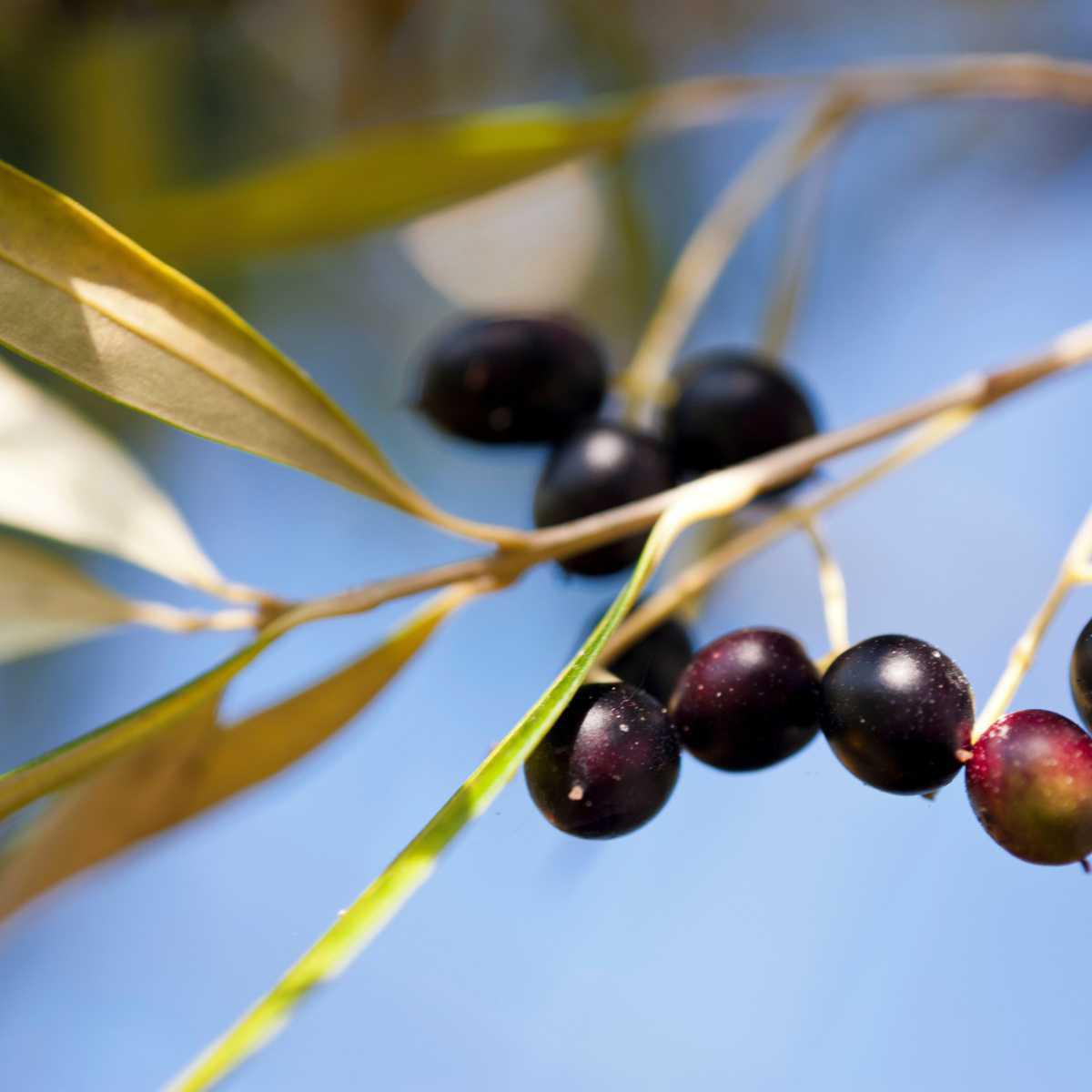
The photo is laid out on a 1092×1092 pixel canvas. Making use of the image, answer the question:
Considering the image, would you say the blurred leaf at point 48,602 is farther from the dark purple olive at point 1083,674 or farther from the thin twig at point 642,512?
the dark purple olive at point 1083,674

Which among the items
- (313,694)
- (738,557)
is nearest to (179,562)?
(313,694)

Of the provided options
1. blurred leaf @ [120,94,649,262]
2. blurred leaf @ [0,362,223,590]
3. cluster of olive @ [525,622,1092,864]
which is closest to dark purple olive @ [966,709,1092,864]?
cluster of olive @ [525,622,1092,864]

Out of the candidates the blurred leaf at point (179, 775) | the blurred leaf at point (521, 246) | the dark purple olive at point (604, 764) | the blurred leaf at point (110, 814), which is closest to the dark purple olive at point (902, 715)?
the dark purple olive at point (604, 764)

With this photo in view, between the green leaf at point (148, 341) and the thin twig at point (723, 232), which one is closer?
the green leaf at point (148, 341)

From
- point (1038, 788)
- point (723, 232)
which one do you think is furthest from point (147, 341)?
point (723, 232)

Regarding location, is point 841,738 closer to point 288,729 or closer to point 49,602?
point 288,729
